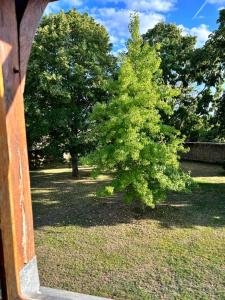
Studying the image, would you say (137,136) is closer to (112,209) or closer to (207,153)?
(112,209)

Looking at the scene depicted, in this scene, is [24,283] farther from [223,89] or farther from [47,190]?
[223,89]

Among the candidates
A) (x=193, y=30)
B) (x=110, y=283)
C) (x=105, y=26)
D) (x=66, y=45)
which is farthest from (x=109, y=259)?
(x=193, y=30)

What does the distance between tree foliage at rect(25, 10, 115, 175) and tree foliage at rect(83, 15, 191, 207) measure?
13.3 ft

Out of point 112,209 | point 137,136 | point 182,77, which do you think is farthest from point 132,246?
point 182,77

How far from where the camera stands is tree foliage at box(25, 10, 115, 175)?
11.0 meters

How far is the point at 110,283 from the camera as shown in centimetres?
454

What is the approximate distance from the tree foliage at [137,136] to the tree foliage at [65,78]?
4069 millimetres

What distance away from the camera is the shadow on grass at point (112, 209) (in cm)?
721

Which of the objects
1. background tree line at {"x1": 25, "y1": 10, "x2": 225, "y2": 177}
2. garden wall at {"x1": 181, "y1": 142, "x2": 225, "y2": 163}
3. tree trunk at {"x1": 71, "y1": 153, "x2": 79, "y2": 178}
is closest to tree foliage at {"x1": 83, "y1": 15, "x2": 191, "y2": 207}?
background tree line at {"x1": 25, "y1": 10, "x2": 225, "y2": 177}

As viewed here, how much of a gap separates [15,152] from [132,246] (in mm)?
4616

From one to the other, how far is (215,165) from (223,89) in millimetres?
5345

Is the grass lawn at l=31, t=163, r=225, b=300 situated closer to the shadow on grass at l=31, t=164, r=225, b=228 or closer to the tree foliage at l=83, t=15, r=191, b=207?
the shadow on grass at l=31, t=164, r=225, b=228

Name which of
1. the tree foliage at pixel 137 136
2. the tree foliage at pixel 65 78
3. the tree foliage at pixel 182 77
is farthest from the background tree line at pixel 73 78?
the tree foliage at pixel 137 136

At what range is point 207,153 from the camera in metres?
18.0
